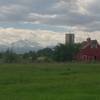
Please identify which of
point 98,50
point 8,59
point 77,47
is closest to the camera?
point 8,59

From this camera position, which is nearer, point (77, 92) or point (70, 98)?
point (70, 98)

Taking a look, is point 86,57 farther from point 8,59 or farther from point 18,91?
point 18,91

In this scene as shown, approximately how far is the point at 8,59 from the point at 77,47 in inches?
1124

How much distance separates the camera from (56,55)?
108m

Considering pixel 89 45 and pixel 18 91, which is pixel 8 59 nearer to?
pixel 89 45

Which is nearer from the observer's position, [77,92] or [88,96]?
[88,96]

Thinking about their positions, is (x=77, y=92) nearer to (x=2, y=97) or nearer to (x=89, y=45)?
(x=2, y=97)

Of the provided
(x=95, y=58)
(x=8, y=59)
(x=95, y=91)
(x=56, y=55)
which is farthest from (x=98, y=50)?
(x=95, y=91)

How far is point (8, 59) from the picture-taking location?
9281 cm

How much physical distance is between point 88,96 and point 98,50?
265 ft

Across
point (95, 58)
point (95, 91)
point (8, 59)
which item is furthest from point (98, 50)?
point (95, 91)

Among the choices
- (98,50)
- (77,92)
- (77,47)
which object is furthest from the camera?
(77,47)

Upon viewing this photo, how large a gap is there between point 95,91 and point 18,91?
4.30m

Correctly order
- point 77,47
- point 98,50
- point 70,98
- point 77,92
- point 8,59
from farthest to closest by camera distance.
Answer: point 77,47 → point 98,50 → point 8,59 → point 77,92 → point 70,98
